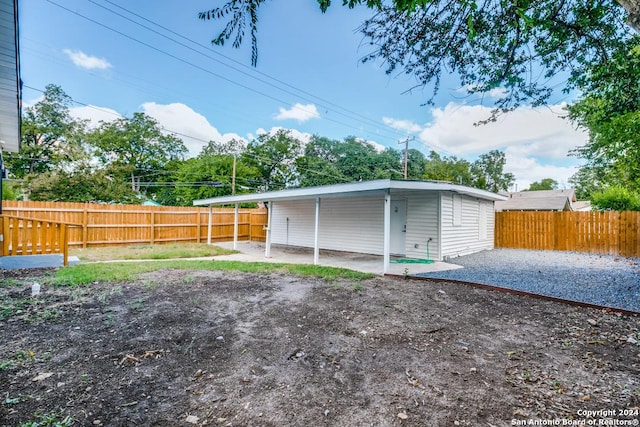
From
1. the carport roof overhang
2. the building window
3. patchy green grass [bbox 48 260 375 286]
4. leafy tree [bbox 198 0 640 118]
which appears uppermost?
leafy tree [bbox 198 0 640 118]

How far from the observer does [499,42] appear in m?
4.18

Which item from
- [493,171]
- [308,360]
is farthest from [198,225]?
[493,171]

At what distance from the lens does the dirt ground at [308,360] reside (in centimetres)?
193

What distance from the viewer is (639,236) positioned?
969 centimetres

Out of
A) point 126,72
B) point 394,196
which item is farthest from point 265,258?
point 126,72

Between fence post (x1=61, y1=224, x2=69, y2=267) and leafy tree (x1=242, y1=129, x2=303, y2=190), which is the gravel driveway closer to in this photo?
fence post (x1=61, y1=224, x2=69, y2=267)

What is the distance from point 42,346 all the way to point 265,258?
6.49m

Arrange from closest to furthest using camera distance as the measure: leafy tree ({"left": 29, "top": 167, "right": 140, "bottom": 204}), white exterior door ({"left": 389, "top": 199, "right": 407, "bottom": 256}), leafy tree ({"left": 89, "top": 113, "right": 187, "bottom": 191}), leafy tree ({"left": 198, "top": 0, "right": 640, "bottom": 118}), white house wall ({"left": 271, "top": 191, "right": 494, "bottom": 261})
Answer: leafy tree ({"left": 198, "top": 0, "right": 640, "bottom": 118})
white house wall ({"left": 271, "top": 191, "right": 494, "bottom": 261})
white exterior door ({"left": 389, "top": 199, "right": 407, "bottom": 256})
leafy tree ({"left": 29, "top": 167, "right": 140, "bottom": 204})
leafy tree ({"left": 89, "top": 113, "right": 187, "bottom": 191})

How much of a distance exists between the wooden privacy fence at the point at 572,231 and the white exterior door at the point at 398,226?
5941 mm

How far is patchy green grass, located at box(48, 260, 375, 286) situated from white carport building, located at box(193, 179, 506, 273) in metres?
1.01

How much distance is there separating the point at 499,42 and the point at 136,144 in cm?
3086

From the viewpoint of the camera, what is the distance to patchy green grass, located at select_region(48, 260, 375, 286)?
547 centimetres

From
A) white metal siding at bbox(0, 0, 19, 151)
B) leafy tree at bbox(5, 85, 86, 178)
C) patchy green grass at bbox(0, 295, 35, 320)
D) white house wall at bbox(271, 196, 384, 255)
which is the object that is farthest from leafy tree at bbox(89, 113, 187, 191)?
patchy green grass at bbox(0, 295, 35, 320)

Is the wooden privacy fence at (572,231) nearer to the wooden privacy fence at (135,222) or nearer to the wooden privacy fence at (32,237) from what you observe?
the wooden privacy fence at (135,222)
